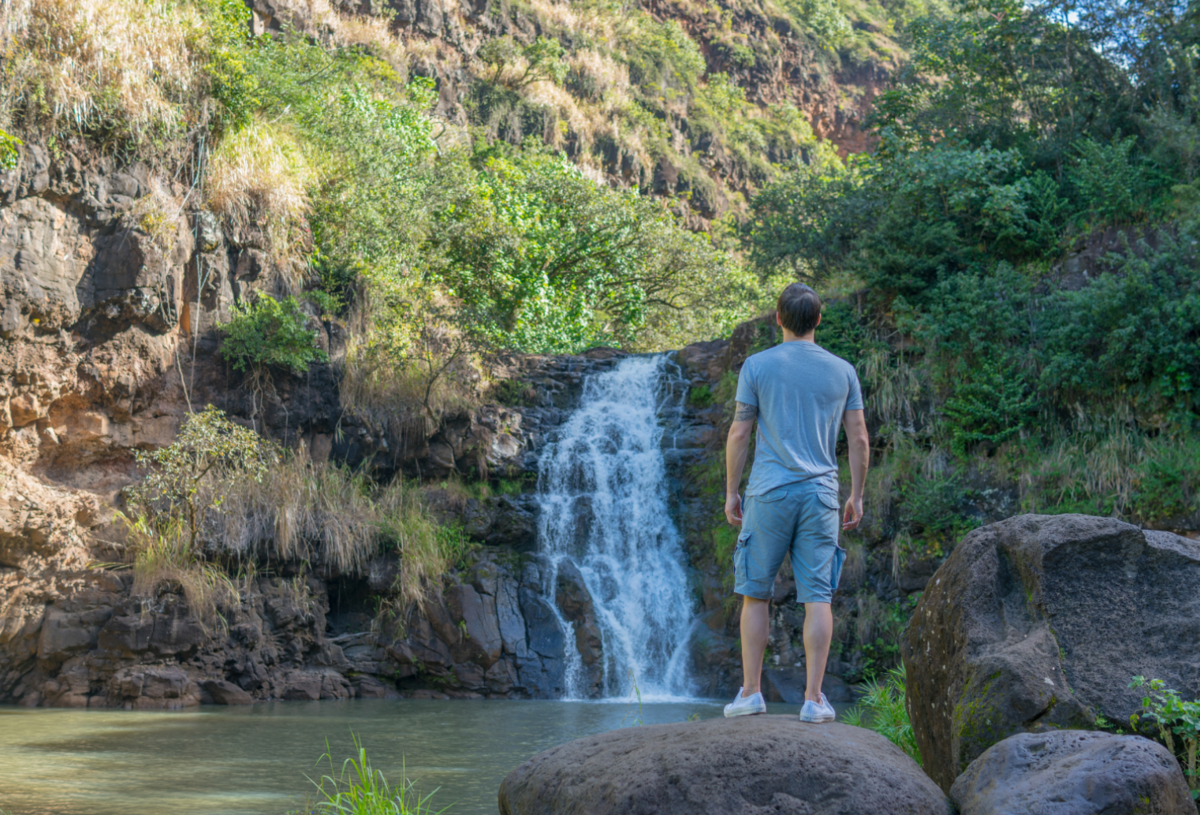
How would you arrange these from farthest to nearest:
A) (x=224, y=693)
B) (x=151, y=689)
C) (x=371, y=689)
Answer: (x=371, y=689)
(x=224, y=693)
(x=151, y=689)

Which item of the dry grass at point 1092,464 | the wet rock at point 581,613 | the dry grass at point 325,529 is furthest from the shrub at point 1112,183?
the dry grass at point 325,529

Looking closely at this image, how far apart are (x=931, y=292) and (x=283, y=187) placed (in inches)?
379

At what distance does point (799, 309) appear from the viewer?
14.9 feet

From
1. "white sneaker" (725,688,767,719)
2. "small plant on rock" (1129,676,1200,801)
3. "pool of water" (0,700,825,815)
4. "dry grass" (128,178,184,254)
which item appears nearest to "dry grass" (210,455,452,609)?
"pool of water" (0,700,825,815)

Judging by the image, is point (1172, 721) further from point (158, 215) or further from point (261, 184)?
point (261, 184)

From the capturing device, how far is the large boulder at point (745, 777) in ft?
11.4

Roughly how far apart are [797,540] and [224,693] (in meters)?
8.34

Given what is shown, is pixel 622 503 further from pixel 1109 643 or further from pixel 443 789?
pixel 1109 643

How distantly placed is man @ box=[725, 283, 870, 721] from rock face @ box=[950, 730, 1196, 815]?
79 centimetres

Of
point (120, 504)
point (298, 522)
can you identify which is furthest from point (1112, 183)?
point (120, 504)

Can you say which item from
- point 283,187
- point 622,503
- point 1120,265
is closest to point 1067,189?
point 1120,265

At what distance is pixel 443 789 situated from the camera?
614 centimetres

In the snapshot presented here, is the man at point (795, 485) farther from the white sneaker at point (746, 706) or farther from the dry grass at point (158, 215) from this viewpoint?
the dry grass at point (158, 215)

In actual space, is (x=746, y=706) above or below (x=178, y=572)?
below
